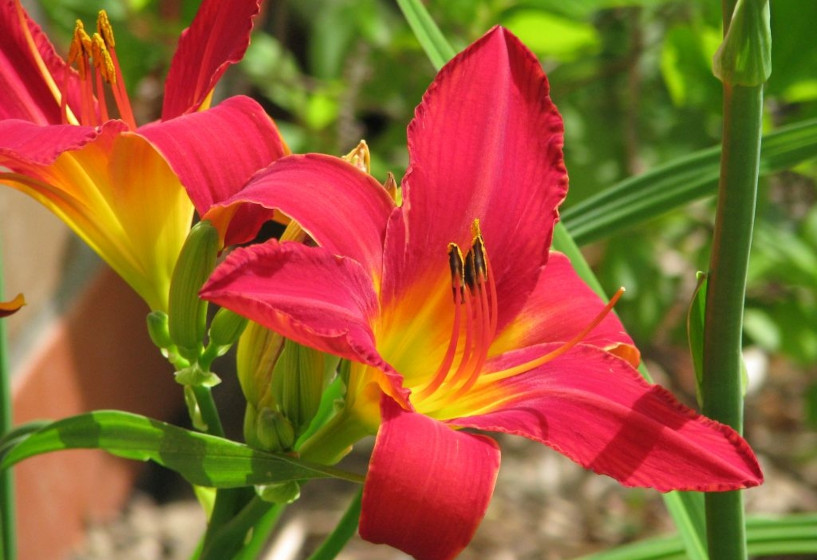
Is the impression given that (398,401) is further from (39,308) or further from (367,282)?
(39,308)

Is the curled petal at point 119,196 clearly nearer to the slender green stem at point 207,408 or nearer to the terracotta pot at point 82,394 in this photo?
the slender green stem at point 207,408

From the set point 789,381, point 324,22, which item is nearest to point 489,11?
point 324,22

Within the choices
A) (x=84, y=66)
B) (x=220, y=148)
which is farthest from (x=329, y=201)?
(x=84, y=66)

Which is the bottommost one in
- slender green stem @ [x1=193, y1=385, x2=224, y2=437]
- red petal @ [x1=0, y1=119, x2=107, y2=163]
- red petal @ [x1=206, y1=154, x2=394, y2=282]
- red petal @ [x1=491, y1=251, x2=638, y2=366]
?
slender green stem @ [x1=193, y1=385, x2=224, y2=437]

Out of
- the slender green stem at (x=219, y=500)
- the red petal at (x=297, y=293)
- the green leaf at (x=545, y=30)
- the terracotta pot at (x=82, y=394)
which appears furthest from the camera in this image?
the terracotta pot at (x=82, y=394)

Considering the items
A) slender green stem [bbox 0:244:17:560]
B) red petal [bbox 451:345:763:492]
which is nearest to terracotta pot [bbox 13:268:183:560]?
slender green stem [bbox 0:244:17:560]

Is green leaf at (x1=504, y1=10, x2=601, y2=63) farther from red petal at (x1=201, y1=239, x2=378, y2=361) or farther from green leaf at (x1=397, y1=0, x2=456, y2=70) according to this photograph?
red petal at (x1=201, y1=239, x2=378, y2=361)

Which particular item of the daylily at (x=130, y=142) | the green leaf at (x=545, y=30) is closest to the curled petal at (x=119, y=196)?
the daylily at (x=130, y=142)
